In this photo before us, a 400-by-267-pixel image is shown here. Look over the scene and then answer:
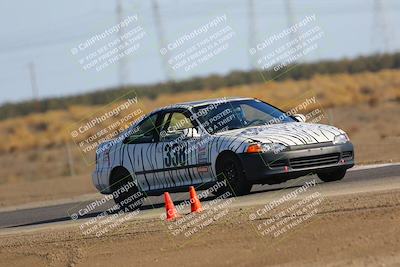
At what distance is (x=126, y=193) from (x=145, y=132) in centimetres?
97

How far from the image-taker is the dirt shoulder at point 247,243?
1016 centimetres

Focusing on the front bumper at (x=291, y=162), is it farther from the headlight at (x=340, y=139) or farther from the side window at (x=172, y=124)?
the side window at (x=172, y=124)

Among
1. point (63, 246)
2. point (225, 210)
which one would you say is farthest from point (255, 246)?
point (63, 246)

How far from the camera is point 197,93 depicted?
57.6m

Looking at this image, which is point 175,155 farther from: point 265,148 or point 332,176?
point 332,176

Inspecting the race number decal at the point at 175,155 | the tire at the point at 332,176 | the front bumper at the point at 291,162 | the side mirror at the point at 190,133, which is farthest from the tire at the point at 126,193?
the tire at the point at 332,176

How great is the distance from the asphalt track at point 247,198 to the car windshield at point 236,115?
103 centimetres

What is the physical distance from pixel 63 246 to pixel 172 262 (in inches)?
89.5

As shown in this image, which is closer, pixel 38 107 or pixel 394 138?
pixel 394 138

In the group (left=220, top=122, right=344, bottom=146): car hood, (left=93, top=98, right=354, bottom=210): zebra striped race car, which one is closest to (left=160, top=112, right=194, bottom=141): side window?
(left=93, top=98, right=354, bottom=210): zebra striped race car

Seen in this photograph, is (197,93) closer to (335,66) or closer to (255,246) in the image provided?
(335,66)

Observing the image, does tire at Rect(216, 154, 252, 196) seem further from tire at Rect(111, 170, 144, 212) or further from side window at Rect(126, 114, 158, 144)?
tire at Rect(111, 170, 144, 212)

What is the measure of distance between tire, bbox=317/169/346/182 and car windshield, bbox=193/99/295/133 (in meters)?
0.93

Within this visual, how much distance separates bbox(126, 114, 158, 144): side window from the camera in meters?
15.8
